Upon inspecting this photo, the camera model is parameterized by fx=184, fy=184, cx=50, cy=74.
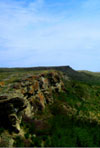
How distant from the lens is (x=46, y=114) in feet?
156

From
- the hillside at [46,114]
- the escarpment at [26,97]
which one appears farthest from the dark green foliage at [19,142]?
→ the escarpment at [26,97]

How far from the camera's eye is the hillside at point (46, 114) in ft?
108

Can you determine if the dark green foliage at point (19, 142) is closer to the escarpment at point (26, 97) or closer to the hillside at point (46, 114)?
the hillside at point (46, 114)

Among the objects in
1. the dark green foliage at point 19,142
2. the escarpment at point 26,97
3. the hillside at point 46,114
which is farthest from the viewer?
the escarpment at point 26,97

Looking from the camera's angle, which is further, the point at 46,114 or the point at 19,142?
the point at 46,114

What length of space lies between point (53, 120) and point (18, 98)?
14.3m

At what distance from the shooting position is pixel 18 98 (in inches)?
1330

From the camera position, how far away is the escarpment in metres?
33.2

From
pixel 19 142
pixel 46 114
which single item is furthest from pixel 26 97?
pixel 19 142

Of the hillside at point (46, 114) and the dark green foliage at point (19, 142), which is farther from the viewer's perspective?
the hillside at point (46, 114)

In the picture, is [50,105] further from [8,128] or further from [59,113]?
[8,128]

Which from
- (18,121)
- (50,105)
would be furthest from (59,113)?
(18,121)

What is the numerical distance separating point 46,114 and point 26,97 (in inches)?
288

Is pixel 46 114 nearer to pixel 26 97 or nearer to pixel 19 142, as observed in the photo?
pixel 26 97
